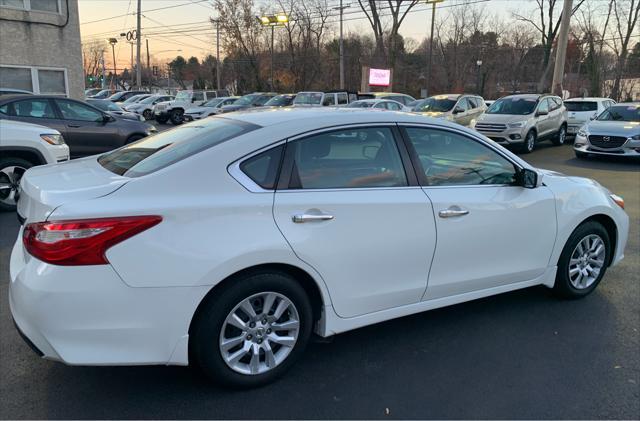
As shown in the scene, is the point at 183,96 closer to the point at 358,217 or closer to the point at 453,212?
the point at 453,212

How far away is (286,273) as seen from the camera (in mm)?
2939

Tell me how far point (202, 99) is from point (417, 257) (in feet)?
92.9

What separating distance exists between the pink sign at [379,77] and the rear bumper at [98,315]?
33.7 metres

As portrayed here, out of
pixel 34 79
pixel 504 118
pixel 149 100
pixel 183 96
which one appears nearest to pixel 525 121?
pixel 504 118

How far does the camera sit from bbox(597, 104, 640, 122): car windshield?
1384 centimetres

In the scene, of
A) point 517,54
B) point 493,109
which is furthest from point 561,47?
point 517,54

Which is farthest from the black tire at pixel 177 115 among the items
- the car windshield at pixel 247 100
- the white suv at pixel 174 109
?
the car windshield at pixel 247 100

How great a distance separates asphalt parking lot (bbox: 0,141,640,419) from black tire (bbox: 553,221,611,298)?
19 cm

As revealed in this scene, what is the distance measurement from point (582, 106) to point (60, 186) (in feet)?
64.8

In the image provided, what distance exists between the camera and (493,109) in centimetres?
1627

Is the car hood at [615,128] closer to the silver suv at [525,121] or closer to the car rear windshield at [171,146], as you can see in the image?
the silver suv at [525,121]

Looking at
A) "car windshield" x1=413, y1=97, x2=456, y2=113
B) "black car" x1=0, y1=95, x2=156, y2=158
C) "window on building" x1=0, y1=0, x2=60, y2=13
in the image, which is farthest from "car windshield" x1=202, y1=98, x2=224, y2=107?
"black car" x1=0, y1=95, x2=156, y2=158

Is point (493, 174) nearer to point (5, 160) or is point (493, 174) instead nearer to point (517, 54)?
point (5, 160)

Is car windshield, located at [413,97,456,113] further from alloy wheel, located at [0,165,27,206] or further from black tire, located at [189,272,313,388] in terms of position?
black tire, located at [189,272,313,388]
